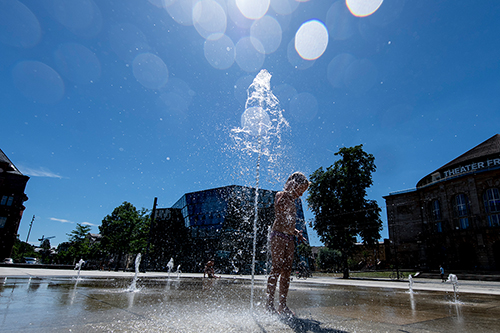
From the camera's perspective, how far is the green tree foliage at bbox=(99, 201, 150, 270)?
102ft

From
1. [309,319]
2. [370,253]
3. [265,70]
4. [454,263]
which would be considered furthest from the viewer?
[370,253]

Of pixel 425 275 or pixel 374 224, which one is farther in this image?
pixel 425 275

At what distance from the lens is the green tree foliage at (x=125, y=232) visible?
31203 millimetres

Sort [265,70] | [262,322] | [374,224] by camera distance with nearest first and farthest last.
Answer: [262,322] < [265,70] < [374,224]

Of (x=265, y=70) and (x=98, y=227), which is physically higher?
(x=265, y=70)

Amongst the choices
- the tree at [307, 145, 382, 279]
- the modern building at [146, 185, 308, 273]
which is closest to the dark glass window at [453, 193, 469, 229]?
the tree at [307, 145, 382, 279]

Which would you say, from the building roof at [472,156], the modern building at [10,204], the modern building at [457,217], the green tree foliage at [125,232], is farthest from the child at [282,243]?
the modern building at [10,204]

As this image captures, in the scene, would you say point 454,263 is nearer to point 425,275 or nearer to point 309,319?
point 425,275

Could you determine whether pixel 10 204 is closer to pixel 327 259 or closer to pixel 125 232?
pixel 125 232

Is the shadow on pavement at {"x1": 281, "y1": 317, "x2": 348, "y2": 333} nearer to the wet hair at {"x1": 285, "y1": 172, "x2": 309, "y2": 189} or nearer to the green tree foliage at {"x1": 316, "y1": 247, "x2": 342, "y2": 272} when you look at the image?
the wet hair at {"x1": 285, "y1": 172, "x2": 309, "y2": 189}

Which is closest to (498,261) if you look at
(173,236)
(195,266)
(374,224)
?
(374,224)

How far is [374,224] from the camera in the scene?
23.3 m

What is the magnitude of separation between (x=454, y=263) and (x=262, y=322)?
4287 cm

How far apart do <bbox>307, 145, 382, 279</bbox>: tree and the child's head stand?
2073cm
